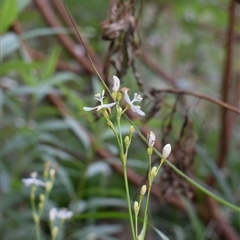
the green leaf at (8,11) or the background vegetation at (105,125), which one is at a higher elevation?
the green leaf at (8,11)

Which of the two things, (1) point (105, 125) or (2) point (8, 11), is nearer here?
(2) point (8, 11)

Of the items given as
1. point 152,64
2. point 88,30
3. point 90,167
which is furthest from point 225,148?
point 88,30

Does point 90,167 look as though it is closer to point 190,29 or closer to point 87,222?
point 87,222

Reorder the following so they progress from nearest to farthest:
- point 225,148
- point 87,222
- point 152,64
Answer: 1. point 225,148
2. point 87,222
3. point 152,64

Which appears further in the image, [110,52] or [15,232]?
[15,232]

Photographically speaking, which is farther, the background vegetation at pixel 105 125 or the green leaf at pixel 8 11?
the green leaf at pixel 8 11

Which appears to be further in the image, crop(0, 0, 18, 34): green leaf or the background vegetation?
crop(0, 0, 18, 34): green leaf

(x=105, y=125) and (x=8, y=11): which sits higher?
(x=8, y=11)

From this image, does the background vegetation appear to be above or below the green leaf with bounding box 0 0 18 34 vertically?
below
